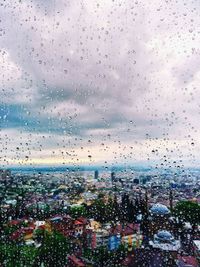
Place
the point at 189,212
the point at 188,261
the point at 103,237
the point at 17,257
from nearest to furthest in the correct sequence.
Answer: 1. the point at 17,257
2. the point at 188,261
3. the point at 103,237
4. the point at 189,212

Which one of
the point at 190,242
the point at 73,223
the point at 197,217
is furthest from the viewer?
the point at 73,223

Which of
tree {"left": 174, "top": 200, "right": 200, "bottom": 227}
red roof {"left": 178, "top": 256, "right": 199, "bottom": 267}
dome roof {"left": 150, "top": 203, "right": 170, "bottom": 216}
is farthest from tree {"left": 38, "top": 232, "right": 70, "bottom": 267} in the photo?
dome roof {"left": 150, "top": 203, "right": 170, "bottom": 216}

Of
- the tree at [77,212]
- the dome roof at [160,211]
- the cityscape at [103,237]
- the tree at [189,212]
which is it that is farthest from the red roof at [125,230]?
the tree at [77,212]

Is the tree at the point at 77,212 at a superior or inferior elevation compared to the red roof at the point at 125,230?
superior

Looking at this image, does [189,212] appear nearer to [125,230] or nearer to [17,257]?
[125,230]

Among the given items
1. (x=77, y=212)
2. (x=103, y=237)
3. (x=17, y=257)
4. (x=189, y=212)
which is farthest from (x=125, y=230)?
(x=17, y=257)

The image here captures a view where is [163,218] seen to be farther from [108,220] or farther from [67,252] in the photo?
[67,252]

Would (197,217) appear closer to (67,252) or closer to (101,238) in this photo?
(101,238)

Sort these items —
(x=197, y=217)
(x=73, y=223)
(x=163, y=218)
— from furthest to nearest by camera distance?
(x=163, y=218) → (x=73, y=223) → (x=197, y=217)

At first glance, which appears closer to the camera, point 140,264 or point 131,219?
point 140,264

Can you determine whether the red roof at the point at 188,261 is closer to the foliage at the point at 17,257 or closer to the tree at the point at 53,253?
the tree at the point at 53,253

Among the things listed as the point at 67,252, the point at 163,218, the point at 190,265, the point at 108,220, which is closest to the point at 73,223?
the point at 108,220
